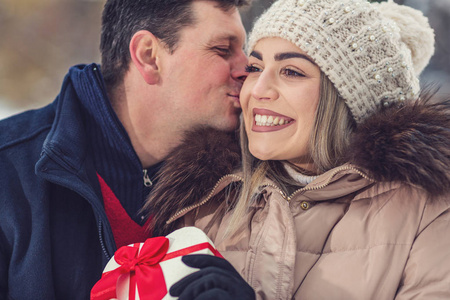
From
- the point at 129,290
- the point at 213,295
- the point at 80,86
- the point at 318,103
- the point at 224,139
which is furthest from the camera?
the point at 80,86

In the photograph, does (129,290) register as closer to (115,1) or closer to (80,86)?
(80,86)

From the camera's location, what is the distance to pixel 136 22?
236 centimetres

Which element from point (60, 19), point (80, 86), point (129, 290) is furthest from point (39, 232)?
point (60, 19)

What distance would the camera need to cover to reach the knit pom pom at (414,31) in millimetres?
1920

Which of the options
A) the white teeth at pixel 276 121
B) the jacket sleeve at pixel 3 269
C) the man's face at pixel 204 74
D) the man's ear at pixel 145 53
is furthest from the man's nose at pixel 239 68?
the jacket sleeve at pixel 3 269

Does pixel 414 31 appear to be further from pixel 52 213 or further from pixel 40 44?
pixel 40 44

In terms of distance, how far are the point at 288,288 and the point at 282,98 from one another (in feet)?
2.16

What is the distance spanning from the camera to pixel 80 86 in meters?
2.26

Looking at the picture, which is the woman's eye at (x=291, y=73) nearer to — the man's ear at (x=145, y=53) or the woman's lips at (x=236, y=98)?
the woman's lips at (x=236, y=98)

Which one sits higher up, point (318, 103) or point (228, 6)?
point (228, 6)

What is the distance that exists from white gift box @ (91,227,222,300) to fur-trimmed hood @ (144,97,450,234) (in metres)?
0.37

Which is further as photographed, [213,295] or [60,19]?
[60,19]

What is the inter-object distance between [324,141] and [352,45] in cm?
35

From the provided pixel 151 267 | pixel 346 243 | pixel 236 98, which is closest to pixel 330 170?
pixel 346 243
